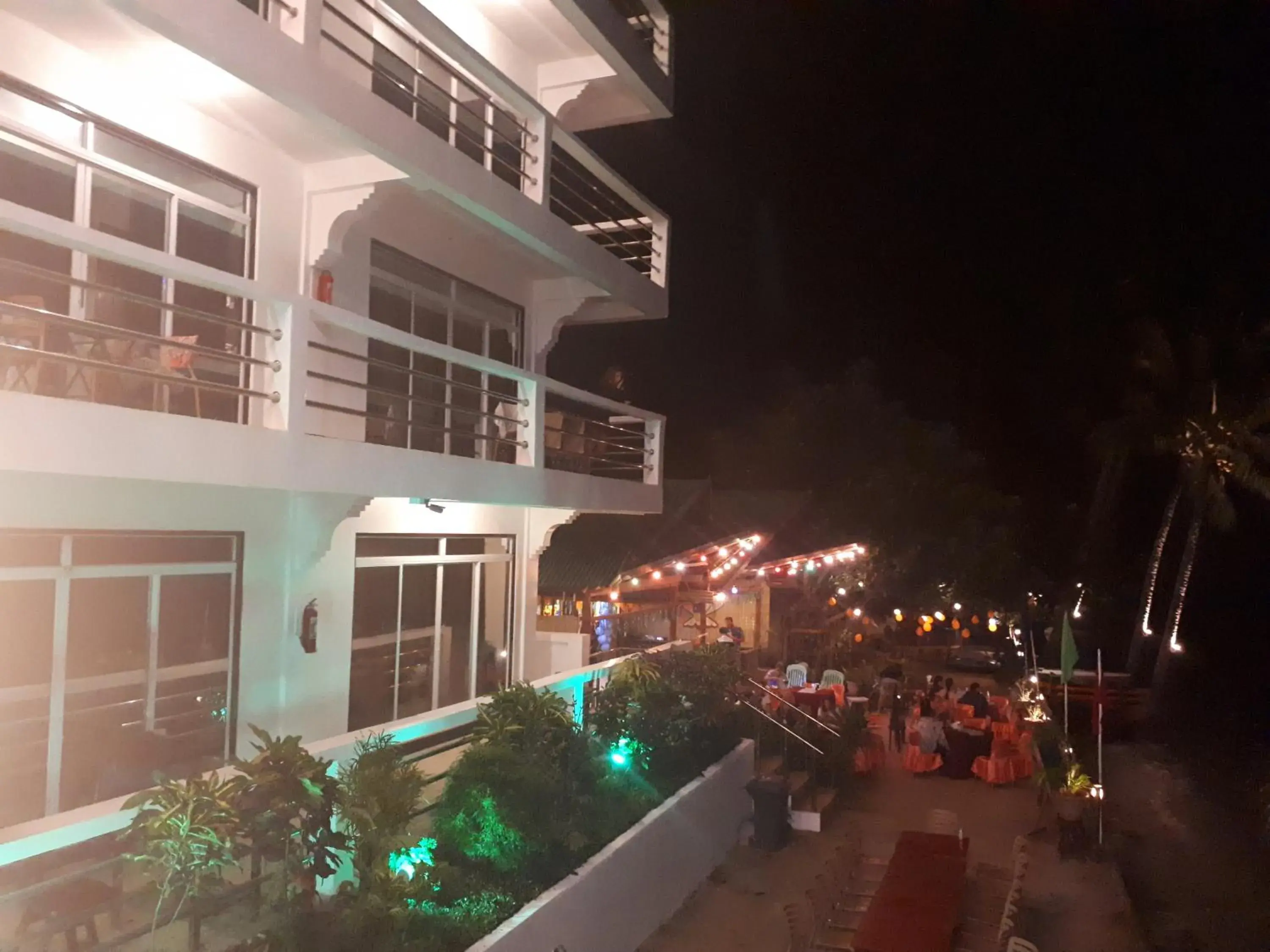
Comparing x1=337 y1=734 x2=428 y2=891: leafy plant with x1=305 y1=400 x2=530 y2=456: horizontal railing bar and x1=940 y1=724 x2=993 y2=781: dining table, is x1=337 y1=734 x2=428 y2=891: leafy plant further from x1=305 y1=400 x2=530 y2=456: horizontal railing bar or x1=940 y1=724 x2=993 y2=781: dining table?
x1=940 y1=724 x2=993 y2=781: dining table

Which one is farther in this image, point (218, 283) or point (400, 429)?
point (400, 429)

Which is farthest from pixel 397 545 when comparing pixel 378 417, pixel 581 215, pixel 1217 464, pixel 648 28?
pixel 1217 464

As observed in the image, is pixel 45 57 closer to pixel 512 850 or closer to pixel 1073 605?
pixel 512 850

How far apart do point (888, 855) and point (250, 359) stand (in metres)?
9.27

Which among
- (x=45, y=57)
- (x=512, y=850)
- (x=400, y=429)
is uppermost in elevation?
(x=45, y=57)

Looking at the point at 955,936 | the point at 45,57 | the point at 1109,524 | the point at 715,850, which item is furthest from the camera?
the point at 1109,524

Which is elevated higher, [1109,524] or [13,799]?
[1109,524]

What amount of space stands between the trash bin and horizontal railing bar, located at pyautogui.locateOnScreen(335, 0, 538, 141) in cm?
769

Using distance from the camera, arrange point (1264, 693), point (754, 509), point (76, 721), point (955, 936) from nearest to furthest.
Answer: point (76, 721)
point (955, 936)
point (754, 509)
point (1264, 693)

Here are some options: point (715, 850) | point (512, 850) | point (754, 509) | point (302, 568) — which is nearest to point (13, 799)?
point (302, 568)

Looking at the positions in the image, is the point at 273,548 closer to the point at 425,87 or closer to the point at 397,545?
the point at 397,545

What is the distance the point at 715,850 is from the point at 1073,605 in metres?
25.1

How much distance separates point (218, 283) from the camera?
5.33 metres

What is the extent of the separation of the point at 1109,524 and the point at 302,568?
33529 mm
